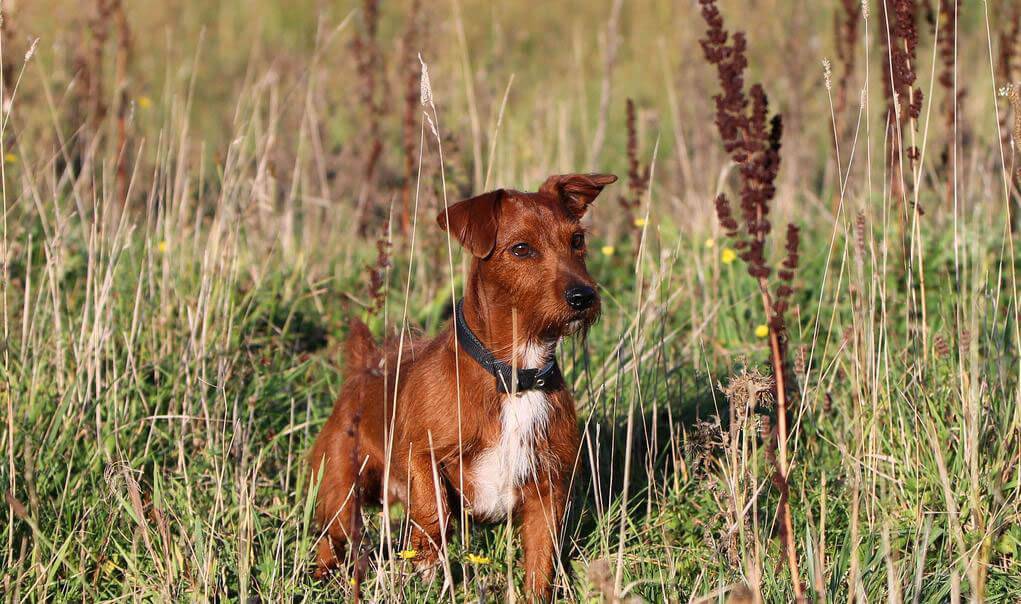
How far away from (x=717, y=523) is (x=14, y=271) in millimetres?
3514

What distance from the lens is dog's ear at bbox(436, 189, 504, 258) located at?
11.3ft

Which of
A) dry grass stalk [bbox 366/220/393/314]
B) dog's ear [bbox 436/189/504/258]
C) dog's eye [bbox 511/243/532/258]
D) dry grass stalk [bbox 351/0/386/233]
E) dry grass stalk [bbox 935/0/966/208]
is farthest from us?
dry grass stalk [bbox 351/0/386/233]

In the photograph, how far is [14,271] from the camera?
517 cm

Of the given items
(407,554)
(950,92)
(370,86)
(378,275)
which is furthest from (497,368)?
(370,86)

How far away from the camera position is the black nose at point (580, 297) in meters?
3.34

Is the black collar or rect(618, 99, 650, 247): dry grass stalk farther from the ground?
rect(618, 99, 650, 247): dry grass stalk

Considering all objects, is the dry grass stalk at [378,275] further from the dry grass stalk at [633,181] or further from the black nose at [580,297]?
the dry grass stalk at [633,181]

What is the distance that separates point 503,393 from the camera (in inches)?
140

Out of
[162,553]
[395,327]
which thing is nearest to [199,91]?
[395,327]

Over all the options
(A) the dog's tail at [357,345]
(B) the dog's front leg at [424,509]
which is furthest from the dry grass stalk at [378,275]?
(B) the dog's front leg at [424,509]

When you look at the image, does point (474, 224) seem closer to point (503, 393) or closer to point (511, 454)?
point (503, 393)

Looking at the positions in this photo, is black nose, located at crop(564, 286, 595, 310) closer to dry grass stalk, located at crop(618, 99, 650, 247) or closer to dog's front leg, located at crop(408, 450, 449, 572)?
dog's front leg, located at crop(408, 450, 449, 572)

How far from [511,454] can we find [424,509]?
1.09ft

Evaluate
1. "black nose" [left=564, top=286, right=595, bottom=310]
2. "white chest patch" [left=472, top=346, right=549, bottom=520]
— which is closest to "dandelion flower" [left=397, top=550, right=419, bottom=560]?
"white chest patch" [left=472, top=346, right=549, bottom=520]
